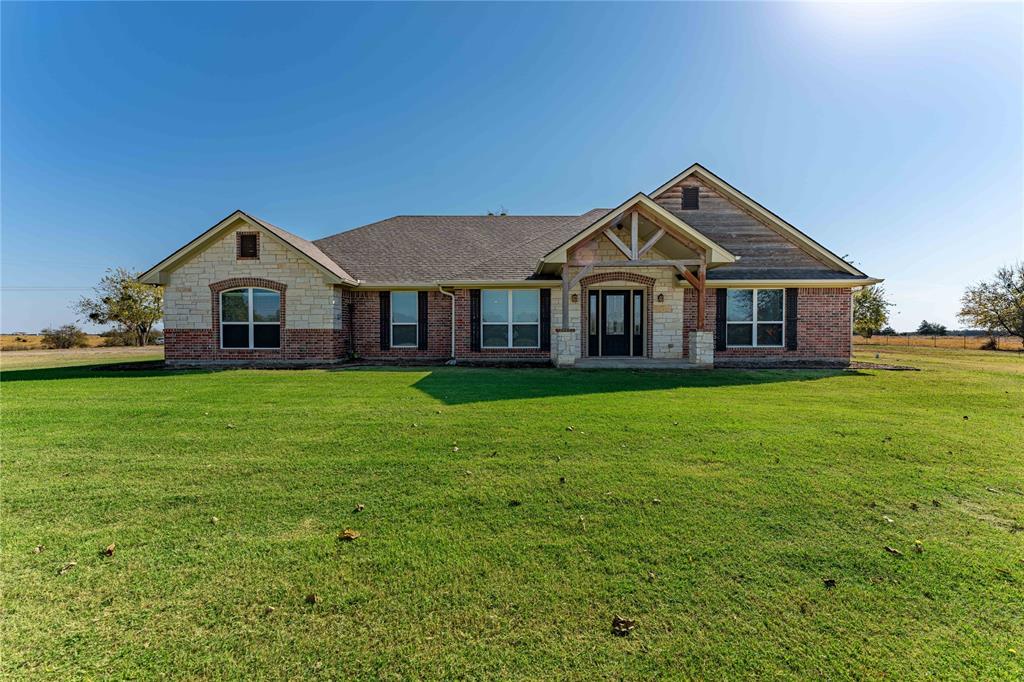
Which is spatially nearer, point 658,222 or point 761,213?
point 658,222

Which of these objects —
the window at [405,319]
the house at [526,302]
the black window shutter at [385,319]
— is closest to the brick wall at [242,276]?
the house at [526,302]

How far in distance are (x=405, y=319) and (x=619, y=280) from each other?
7.59m

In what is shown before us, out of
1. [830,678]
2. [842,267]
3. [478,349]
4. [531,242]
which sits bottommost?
[830,678]

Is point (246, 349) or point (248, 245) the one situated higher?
point (248, 245)

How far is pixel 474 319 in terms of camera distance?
15.1m

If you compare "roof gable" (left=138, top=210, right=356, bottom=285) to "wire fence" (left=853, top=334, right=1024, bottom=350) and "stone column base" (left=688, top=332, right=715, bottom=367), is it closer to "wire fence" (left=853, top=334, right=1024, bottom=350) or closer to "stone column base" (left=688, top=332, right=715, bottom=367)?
"stone column base" (left=688, top=332, right=715, bottom=367)

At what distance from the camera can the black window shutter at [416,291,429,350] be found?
15.7m

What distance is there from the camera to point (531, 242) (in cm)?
1761

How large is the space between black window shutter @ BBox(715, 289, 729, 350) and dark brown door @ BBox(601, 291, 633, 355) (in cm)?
287

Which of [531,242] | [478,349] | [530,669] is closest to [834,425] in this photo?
[530,669]

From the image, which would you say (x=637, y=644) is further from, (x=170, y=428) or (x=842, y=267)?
(x=842, y=267)

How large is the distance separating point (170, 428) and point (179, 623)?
188 inches

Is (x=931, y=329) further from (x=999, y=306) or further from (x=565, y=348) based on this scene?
(x=565, y=348)

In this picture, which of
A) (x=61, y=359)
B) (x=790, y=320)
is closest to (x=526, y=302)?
(x=790, y=320)
